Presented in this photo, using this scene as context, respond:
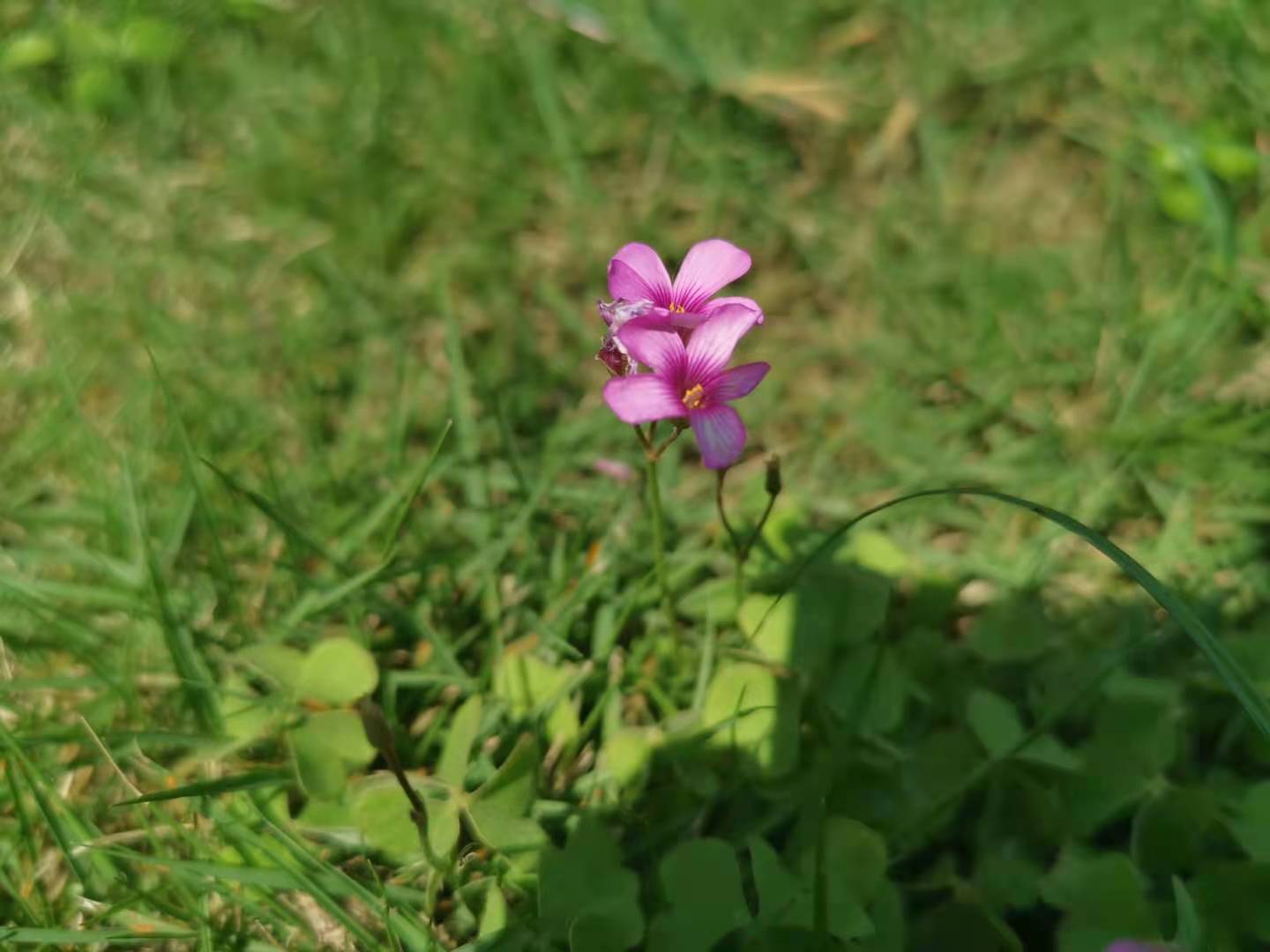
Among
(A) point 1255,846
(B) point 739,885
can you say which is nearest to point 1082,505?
(A) point 1255,846

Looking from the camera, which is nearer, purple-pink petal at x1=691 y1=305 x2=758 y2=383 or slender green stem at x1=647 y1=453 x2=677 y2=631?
purple-pink petal at x1=691 y1=305 x2=758 y2=383

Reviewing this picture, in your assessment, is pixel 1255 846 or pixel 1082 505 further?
pixel 1082 505

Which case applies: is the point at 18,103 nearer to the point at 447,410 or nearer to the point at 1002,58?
the point at 447,410

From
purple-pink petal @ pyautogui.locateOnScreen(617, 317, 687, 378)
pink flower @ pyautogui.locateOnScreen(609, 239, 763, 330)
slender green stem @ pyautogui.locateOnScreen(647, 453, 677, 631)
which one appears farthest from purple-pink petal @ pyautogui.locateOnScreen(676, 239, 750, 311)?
slender green stem @ pyautogui.locateOnScreen(647, 453, 677, 631)

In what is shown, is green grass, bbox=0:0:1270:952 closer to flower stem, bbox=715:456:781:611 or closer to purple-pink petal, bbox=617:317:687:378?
flower stem, bbox=715:456:781:611

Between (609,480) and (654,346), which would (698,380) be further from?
(609,480)

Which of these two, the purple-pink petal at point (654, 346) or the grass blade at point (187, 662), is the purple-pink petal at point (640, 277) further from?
the grass blade at point (187, 662)
